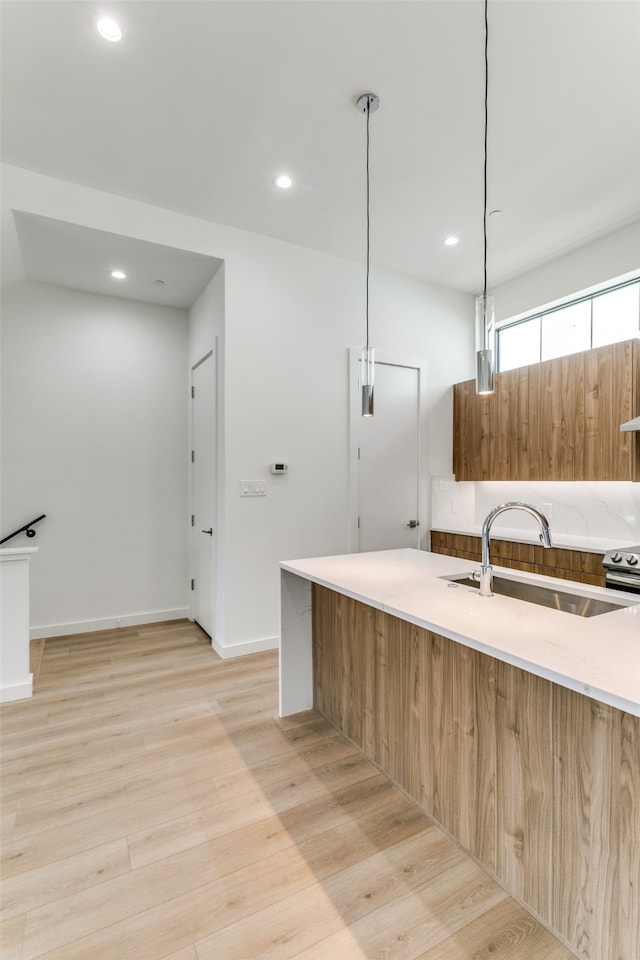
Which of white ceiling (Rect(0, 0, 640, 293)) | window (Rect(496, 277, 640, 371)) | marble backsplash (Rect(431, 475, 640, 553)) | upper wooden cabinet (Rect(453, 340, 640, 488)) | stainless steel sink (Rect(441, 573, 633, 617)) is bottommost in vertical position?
stainless steel sink (Rect(441, 573, 633, 617))

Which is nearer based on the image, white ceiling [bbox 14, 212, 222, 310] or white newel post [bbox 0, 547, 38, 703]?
white newel post [bbox 0, 547, 38, 703]

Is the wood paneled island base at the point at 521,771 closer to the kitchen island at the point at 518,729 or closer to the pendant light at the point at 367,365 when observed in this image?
the kitchen island at the point at 518,729

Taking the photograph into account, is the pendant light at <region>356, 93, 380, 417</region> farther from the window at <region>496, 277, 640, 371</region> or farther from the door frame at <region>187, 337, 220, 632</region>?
the window at <region>496, 277, 640, 371</region>

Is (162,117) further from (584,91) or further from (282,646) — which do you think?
(282,646)

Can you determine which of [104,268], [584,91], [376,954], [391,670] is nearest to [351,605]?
[391,670]

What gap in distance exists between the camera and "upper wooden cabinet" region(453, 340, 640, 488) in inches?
126

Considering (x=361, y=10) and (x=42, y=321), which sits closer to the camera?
(x=361, y=10)

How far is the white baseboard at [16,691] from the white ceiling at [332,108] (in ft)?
9.39

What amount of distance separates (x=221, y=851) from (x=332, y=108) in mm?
3313

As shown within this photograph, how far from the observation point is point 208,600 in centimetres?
388

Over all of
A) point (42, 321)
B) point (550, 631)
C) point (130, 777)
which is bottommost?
point (130, 777)

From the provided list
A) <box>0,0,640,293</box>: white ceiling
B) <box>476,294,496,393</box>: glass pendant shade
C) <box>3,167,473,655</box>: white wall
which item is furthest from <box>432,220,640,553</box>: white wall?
<box>476,294,496,393</box>: glass pendant shade

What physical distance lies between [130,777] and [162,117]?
3.22 m

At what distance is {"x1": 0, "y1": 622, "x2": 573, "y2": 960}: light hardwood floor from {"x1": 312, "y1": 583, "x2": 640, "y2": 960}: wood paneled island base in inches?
4.1
